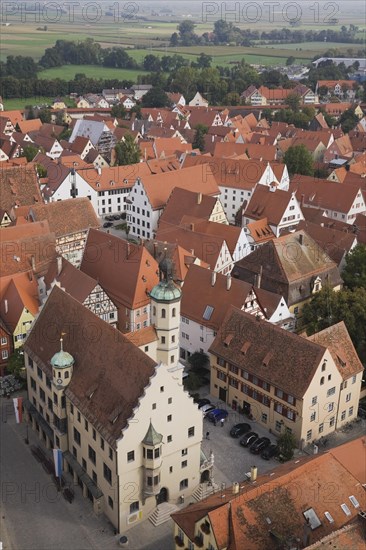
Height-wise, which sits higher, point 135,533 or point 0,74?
point 0,74

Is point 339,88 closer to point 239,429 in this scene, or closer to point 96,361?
point 239,429

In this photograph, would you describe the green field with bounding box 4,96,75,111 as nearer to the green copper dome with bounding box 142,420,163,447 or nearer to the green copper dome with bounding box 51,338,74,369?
the green copper dome with bounding box 51,338,74,369

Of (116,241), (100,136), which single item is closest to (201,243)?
(116,241)

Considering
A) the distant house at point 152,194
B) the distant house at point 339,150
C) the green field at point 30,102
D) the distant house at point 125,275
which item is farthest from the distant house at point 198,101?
the distant house at point 125,275

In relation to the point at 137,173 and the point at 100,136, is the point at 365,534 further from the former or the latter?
the point at 100,136

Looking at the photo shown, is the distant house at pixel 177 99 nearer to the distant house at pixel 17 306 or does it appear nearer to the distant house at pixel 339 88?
the distant house at pixel 339 88

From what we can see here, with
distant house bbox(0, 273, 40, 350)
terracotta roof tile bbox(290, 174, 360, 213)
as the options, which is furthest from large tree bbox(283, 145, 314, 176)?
distant house bbox(0, 273, 40, 350)
